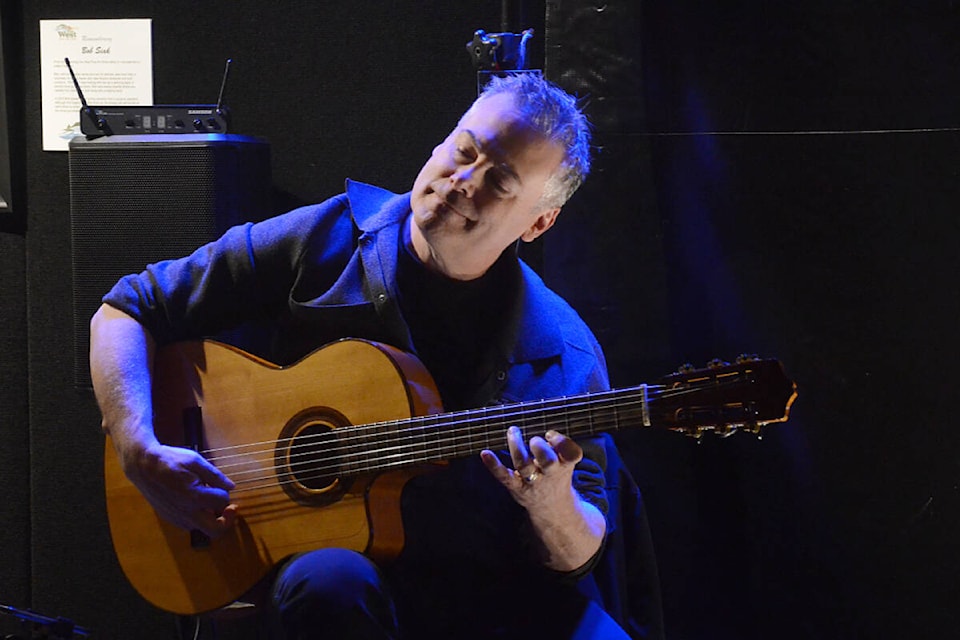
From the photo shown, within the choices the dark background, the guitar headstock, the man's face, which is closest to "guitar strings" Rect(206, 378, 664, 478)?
the guitar headstock

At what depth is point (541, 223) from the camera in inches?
79.5

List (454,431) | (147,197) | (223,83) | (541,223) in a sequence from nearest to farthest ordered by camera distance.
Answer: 1. (454,431)
2. (541,223)
3. (147,197)
4. (223,83)

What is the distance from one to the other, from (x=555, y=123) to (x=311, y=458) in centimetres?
85

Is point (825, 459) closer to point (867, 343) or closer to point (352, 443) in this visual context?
point (867, 343)

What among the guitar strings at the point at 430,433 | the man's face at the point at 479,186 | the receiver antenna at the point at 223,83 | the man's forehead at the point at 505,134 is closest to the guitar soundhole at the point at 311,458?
the guitar strings at the point at 430,433

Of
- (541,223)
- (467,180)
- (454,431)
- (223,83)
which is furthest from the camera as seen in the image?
(223,83)

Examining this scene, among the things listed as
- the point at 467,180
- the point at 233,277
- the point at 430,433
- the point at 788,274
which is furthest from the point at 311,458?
the point at 788,274

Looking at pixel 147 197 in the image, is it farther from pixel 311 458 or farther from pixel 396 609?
pixel 396 609

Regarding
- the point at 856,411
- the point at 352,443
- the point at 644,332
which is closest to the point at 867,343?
the point at 856,411

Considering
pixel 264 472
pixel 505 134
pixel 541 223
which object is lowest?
pixel 264 472

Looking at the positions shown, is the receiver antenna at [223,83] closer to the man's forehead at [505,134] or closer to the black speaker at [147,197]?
the black speaker at [147,197]

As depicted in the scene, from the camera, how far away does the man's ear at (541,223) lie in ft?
6.56

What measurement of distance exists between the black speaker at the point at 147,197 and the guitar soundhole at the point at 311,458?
62 cm

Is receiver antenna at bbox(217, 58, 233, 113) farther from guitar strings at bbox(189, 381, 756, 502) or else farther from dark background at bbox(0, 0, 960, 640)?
guitar strings at bbox(189, 381, 756, 502)
